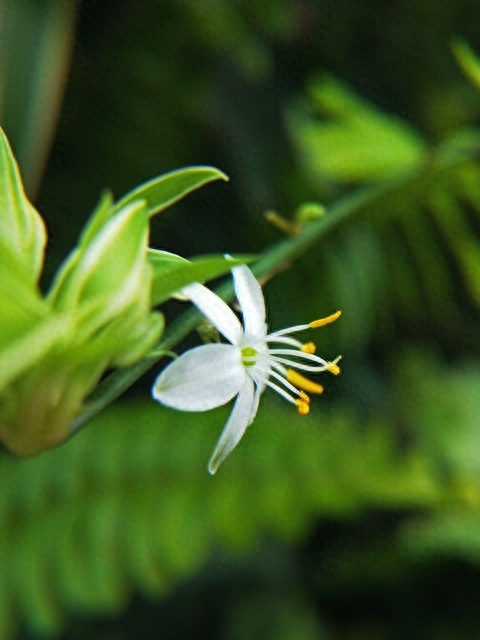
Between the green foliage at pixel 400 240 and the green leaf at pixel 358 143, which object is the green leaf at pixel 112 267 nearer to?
the green foliage at pixel 400 240

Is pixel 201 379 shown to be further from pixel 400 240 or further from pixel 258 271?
pixel 400 240

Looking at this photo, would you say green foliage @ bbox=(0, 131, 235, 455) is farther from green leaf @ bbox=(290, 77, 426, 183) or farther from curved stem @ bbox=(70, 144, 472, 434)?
green leaf @ bbox=(290, 77, 426, 183)

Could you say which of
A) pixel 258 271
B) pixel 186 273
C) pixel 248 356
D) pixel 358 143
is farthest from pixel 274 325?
pixel 186 273

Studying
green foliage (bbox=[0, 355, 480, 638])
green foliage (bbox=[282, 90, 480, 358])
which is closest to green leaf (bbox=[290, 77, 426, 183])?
green foliage (bbox=[282, 90, 480, 358])

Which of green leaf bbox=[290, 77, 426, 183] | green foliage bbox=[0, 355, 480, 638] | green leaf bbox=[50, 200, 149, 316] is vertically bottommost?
green foliage bbox=[0, 355, 480, 638]

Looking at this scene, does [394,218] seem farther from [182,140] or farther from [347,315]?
[182,140]

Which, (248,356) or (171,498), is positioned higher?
(248,356)

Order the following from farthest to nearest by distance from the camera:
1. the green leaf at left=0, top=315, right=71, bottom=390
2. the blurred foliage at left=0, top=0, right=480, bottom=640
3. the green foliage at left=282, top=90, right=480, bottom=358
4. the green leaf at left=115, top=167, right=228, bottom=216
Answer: the blurred foliage at left=0, top=0, right=480, bottom=640
the green foliage at left=282, top=90, right=480, bottom=358
the green leaf at left=115, top=167, right=228, bottom=216
the green leaf at left=0, top=315, right=71, bottom=390
